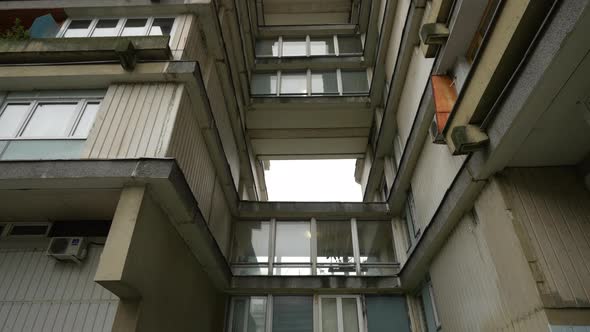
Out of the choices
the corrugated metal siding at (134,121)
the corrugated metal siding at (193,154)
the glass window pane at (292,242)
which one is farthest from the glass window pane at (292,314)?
the corrugated metal siding at (134,121)

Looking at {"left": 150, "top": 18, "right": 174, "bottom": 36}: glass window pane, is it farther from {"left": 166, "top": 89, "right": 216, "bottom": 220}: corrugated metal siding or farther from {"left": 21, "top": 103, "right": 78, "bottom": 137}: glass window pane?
{"left": 21, "top": 103, "right": 78, "bottom": 137}: glass window pane

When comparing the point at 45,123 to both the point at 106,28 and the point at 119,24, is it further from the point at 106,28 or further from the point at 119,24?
the point at 119,24

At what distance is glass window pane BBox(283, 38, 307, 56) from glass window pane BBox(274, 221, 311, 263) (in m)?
8.88

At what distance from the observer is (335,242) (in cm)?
1192

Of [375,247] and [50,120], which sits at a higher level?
[50,120]

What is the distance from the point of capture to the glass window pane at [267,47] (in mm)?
17234

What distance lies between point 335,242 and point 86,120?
8191 millimetres

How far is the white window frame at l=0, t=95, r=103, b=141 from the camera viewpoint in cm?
698

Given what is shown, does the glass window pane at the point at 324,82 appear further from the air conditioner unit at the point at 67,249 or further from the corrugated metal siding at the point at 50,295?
the corrugated metal siding at the point at 50,295

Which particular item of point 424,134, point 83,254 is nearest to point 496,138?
point 424,134

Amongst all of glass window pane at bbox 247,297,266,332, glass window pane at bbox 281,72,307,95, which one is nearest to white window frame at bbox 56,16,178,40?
glass window pane at bbox 281,72,307,95

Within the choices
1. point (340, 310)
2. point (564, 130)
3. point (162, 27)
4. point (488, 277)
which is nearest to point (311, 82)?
point (162, 27)

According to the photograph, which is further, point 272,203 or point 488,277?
point 272,203

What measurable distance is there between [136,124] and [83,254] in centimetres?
271
